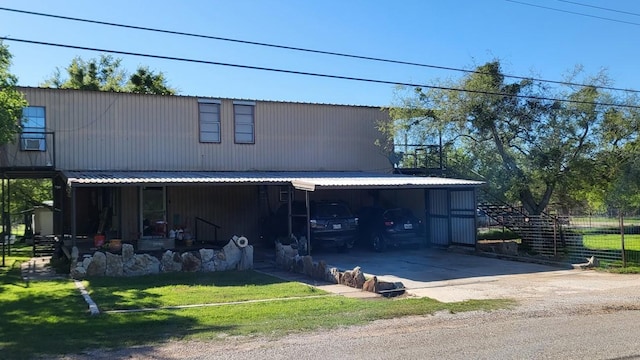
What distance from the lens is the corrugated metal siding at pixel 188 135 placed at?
63.8 feet

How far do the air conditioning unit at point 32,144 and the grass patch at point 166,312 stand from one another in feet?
20.0

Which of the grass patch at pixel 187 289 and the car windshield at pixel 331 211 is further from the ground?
the car windshield at pixel 331 211

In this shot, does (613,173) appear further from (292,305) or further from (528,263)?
(292,305)

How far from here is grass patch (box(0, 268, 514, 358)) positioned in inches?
322

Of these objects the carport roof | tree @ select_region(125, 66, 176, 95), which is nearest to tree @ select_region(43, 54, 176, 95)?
tree @ select_region(125, 66, 176, 95)

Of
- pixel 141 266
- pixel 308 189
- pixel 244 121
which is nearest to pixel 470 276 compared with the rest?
pixel 308 189

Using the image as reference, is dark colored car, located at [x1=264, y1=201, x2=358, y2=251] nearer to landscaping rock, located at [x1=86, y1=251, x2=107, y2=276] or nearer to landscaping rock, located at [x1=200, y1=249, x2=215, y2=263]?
landscaping rock, located at [x1=200, y1=249, x2=215, y2=263]

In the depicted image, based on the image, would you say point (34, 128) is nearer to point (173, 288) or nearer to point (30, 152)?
point (30, 152)

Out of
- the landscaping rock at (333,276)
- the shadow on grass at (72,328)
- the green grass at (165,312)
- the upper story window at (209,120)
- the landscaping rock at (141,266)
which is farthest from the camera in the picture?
the upper story window at (209,120)

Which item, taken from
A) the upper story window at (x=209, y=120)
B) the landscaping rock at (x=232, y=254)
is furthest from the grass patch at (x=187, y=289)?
the upper story window at (x=209, y=120)

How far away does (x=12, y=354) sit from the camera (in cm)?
721

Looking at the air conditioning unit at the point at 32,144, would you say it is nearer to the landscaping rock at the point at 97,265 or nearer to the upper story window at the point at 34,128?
the upper story window at the point at 34,128

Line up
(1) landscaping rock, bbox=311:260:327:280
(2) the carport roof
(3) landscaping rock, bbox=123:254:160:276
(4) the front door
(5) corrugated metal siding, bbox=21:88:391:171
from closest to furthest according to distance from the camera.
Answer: (1) landscaping rock, bbox=311:260:327:280, (3) landscaping rock, bbox=123:254:160:276, (2) the carport roof, (5) corrugated metal siding, bbox=21:88:391:171, (4) the front door

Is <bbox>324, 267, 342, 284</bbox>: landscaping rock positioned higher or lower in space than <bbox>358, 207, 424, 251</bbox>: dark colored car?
lower
